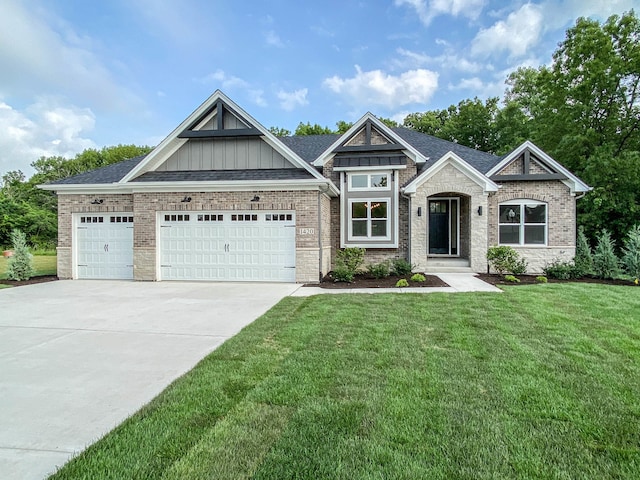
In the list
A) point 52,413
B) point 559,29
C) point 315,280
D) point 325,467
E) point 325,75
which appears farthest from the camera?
point 325,75

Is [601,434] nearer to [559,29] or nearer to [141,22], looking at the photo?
[141,22]

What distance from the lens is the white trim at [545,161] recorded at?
502 inches

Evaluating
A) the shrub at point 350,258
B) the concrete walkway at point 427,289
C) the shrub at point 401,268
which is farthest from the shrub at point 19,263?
the shrub at point 401,268

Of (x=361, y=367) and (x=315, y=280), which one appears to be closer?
(x=361, y=367)

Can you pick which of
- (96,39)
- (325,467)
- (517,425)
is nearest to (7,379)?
(325,467)

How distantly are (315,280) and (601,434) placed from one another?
8899mm

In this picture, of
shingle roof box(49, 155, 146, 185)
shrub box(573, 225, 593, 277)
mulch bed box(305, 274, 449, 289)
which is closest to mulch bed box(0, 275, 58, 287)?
shingle roof box(49, 155, 146, 185)

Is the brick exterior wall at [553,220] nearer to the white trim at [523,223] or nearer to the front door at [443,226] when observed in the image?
the white trim at [523,223]

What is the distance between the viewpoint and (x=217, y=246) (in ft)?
38.5

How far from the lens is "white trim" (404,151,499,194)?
12578mm

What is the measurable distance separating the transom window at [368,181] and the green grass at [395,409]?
27.7 ft

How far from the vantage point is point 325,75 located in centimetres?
2073

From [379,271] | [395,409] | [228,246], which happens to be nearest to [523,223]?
[379,271]

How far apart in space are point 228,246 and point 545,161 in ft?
39.8
